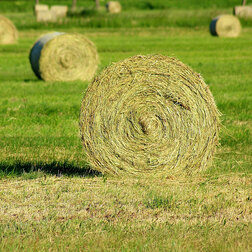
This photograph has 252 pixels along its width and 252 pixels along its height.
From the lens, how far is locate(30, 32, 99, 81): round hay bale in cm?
1872

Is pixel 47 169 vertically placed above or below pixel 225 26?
above

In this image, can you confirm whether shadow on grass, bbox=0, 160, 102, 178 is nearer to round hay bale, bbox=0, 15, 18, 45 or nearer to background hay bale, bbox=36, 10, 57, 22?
round hay bale, bbox=0, 15, 18, 45

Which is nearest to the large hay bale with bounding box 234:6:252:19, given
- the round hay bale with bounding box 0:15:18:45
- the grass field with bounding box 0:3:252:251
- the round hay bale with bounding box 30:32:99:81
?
the round hay bale with bounding box 0:15:18:45

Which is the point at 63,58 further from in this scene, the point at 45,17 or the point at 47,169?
the point at 45,17

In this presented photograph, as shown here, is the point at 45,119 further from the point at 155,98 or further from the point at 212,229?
the point at 212,229

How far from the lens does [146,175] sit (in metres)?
8.27

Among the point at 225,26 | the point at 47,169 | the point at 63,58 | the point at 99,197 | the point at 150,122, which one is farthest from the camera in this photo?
the point at 225,26

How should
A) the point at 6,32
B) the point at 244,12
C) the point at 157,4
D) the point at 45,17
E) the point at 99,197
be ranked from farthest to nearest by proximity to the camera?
the point at 157,4
the point at 244,12
the point at 45,17
the point at 6,32
the point at 99,197

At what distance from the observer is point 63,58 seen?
745 inches

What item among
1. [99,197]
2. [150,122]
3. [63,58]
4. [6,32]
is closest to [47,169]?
[150,122]

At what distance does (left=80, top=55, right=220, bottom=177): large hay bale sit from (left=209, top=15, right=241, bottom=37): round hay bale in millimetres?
30363

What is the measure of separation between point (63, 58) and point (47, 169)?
409 inches

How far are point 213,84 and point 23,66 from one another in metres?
7.89

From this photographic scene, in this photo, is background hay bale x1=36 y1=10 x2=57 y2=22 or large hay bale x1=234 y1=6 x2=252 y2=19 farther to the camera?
large hay bale x1=234 y1=6 x2=252 y2=19
